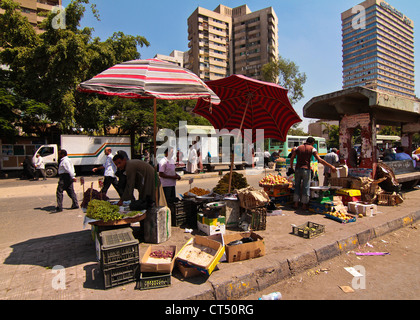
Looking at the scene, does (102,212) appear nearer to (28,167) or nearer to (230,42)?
(28,167)

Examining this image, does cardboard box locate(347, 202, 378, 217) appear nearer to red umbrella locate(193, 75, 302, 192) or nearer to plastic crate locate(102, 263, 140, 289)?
red umbrella locate(193, 75, 302, 192)

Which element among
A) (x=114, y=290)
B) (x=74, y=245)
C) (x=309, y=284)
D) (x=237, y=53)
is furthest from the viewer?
(x=237, y=53)

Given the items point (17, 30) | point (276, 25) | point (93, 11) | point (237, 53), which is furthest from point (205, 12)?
point (17, 30)

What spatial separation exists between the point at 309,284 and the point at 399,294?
1085mm

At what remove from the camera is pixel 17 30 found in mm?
18500

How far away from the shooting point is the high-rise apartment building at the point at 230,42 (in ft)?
224

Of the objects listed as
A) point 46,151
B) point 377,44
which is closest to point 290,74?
point 377,44

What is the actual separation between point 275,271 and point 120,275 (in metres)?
2.17

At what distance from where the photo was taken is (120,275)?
3023 millimetres

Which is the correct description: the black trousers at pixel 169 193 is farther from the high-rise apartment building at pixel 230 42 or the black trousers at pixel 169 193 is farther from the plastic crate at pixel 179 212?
the high-rise apartment building at pixel 230 42

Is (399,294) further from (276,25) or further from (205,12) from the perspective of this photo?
(276,25)

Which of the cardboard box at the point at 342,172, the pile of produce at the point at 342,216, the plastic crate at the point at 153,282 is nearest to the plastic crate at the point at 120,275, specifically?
the plastic crate at the point at 153,282

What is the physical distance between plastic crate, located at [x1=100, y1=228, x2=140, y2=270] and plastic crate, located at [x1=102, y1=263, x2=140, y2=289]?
0.17ft

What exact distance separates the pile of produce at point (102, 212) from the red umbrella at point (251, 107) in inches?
121
